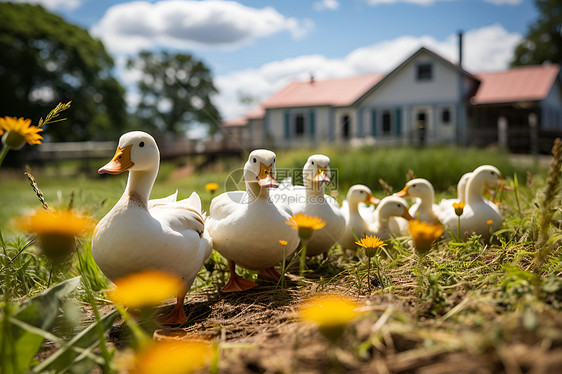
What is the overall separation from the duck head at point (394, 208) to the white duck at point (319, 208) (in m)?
0.28

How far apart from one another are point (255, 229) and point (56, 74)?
81.1ft

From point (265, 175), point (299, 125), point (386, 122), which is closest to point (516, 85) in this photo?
point (386, 122)

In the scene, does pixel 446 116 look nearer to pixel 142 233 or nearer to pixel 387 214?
pixel 387 214

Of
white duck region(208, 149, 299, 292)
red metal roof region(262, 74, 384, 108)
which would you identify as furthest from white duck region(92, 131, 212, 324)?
red metal roof region(262, 74, 384, 108)

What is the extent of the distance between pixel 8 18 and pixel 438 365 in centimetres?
2700

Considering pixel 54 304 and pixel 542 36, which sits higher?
pixel 542 36

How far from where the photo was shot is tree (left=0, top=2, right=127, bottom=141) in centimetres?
2098

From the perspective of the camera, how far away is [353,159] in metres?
7.55

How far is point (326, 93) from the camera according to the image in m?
20.2

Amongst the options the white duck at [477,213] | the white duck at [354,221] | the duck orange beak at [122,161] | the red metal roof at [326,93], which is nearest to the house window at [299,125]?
the red metal roof at [326,93]

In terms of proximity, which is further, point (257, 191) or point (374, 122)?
point (374, 122)

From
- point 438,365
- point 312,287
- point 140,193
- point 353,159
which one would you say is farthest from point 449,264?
point 353,159

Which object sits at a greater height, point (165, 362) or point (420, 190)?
point (420, 190)

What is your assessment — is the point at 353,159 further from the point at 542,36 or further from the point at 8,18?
the point at 542,36
